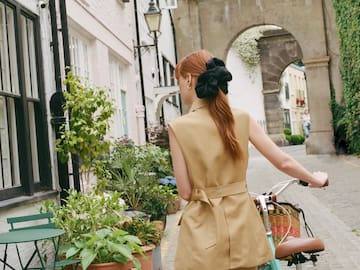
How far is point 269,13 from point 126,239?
735 inches

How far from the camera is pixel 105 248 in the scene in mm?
4230

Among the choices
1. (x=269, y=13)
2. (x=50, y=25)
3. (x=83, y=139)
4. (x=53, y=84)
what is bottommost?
(x=83, y=139)

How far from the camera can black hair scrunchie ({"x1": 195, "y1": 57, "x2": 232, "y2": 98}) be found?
2.24m

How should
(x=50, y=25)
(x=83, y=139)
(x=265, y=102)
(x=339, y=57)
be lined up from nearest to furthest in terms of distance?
(x=83, y=139), (x=50, y=25), (x=339, y=57), (x=265, y=102)

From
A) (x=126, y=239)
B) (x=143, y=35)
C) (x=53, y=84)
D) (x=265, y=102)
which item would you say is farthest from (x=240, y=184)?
(x=265, y=102)

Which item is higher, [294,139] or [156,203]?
[294,139]

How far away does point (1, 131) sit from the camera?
5.15 metres

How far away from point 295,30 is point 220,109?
65.4 ft

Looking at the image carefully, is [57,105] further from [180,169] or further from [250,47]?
[250,47]

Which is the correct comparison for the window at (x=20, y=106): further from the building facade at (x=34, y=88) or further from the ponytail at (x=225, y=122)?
the ponytail at (x=225, y=122)

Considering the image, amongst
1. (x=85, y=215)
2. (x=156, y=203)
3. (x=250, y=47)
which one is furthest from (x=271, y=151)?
(x=250, y=47)

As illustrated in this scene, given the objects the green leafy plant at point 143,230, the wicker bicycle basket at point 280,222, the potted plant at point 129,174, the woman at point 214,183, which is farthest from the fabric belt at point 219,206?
the potted plant at point 129,174

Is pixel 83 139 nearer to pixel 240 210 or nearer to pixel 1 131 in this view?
pixel 1 131

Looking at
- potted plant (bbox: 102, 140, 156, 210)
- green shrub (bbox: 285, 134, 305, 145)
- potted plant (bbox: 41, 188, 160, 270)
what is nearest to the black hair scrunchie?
potted plant (bbox: 41, 188, 160, 270)
